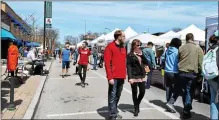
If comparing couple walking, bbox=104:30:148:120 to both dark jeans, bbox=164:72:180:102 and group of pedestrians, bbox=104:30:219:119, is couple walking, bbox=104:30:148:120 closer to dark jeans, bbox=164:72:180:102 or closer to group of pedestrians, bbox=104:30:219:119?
group of pedestrians, bbox=104:30:219:119

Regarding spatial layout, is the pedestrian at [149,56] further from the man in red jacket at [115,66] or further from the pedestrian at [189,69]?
the man in red jacket at [115,66]

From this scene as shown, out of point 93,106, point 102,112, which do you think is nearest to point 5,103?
point 93,106

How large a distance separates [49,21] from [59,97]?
61.9 feet

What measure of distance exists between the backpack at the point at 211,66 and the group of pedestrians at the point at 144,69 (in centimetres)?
25

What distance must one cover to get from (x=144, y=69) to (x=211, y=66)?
1826 mm

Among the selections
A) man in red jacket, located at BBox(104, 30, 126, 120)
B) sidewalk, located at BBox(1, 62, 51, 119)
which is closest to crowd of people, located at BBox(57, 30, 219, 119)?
man in red jacket, located at BBox(104, 30, 126, 120)

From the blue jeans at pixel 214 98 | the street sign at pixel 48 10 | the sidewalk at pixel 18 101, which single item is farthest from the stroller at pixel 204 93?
the street sign at pixel 48 10

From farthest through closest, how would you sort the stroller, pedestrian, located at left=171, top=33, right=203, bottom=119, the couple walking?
1. the stroller
2. pedestrian, located at left=171, top=33, right=203, bottom=119
3. the couple walking

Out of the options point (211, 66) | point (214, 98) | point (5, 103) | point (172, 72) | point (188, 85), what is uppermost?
point (211, 66)

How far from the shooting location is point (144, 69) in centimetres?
812

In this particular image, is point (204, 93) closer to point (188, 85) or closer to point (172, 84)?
point (172, 84)

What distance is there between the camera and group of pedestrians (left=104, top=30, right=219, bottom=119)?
754 cm

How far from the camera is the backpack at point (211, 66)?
21.6 ft

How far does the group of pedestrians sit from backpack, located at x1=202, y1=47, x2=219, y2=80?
0.82 ft
